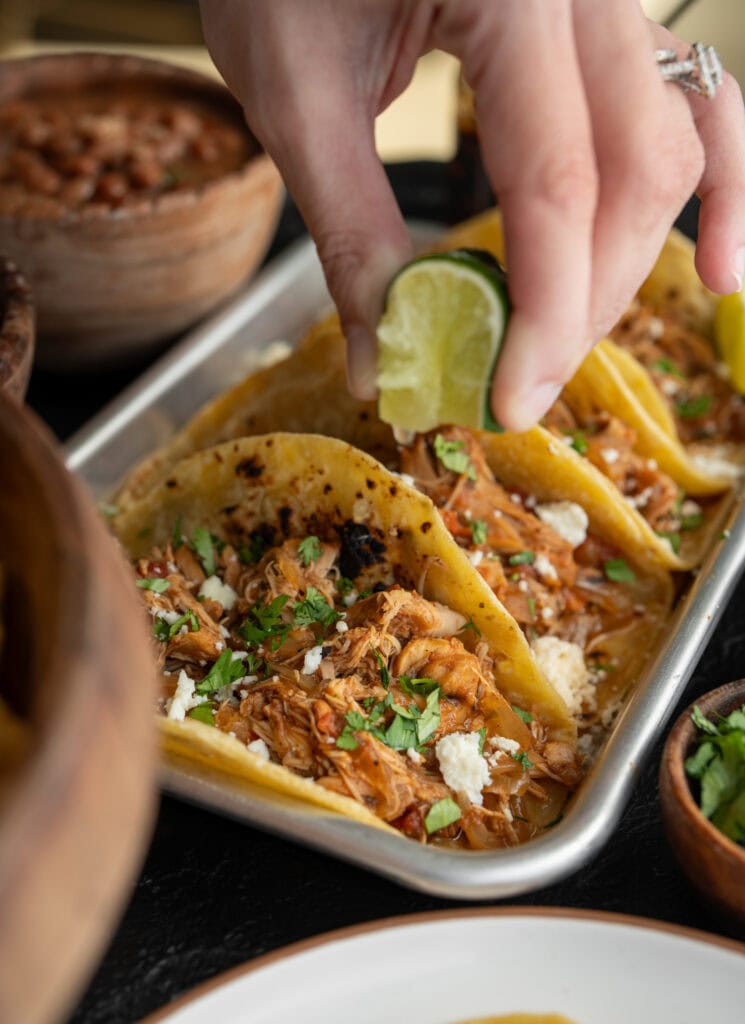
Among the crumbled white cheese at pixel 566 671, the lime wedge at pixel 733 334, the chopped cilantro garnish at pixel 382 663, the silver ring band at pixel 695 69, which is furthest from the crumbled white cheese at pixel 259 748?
the lime wedge at pixel 733 334

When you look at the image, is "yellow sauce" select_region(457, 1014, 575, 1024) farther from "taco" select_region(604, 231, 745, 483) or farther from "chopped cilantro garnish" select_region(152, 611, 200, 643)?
"taco" select_region(604, 231, 745, 483)

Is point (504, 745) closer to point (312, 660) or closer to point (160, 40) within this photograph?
point (312, 660)

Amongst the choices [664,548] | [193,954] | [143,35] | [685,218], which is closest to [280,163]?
[664,548]

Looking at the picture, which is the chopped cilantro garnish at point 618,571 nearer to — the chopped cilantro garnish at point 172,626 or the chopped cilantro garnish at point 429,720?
the chopped cilantro garnish at point 429,720

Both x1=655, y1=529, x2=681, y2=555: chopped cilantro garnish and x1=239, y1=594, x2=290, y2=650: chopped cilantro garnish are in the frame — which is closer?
x1=239, y1=594, x2=290, y2=650: chopped cilantro garnish

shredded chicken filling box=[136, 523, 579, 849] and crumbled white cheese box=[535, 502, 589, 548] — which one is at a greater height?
shredded chicken filling box=[136, 523, 579, 849]

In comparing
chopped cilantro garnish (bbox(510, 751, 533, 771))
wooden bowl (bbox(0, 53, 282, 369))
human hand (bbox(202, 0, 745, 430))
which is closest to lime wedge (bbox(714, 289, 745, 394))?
human hand (bbox(202, 0, 745, 430))

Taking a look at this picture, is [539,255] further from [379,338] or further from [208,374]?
[208,374]

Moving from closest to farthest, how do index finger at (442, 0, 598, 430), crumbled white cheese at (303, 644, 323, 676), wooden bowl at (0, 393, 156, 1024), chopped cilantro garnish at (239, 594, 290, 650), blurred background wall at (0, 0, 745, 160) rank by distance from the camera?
wooden bowl at (0, 393, 156, 1024) → index finger at (442, 0, 598, 430) → crumbled white cheese at (303, 644, 323, 676) → chopped cilantro garnish at (239, 594, 290, 650) → blurred background wall at (0, 0, 745, 160)
